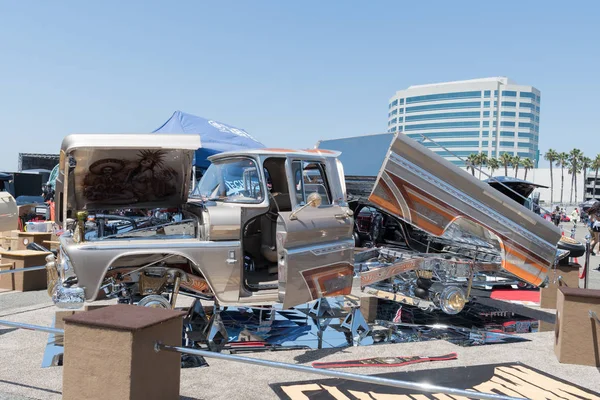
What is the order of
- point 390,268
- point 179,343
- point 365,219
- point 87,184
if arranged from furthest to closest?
point 365,219 < point 390,268 < point 87,184 < point 179,343

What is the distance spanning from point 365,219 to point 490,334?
314cm

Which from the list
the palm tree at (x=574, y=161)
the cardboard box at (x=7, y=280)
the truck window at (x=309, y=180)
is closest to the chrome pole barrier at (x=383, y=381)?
the truck window at (x=309, y=180)

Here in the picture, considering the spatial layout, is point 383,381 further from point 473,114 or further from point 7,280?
point 473,114

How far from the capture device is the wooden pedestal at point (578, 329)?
5.39 metres

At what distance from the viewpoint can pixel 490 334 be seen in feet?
20.9

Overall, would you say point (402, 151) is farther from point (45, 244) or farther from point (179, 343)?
point (45, 244)

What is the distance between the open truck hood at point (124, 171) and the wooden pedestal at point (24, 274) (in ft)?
10.6

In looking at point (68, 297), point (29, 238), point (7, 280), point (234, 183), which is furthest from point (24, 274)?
point (234, 183)

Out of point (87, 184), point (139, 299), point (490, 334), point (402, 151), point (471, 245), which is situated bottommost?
point (490, 334)

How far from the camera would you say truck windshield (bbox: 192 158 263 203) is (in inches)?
221

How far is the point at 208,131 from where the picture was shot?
12609 millimetres

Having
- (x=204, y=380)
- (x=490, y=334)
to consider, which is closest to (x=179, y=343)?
(x=204, y=380)

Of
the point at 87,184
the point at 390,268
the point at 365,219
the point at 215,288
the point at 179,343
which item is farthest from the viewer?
the point at 365,219

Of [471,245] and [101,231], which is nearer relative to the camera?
[101,231]
